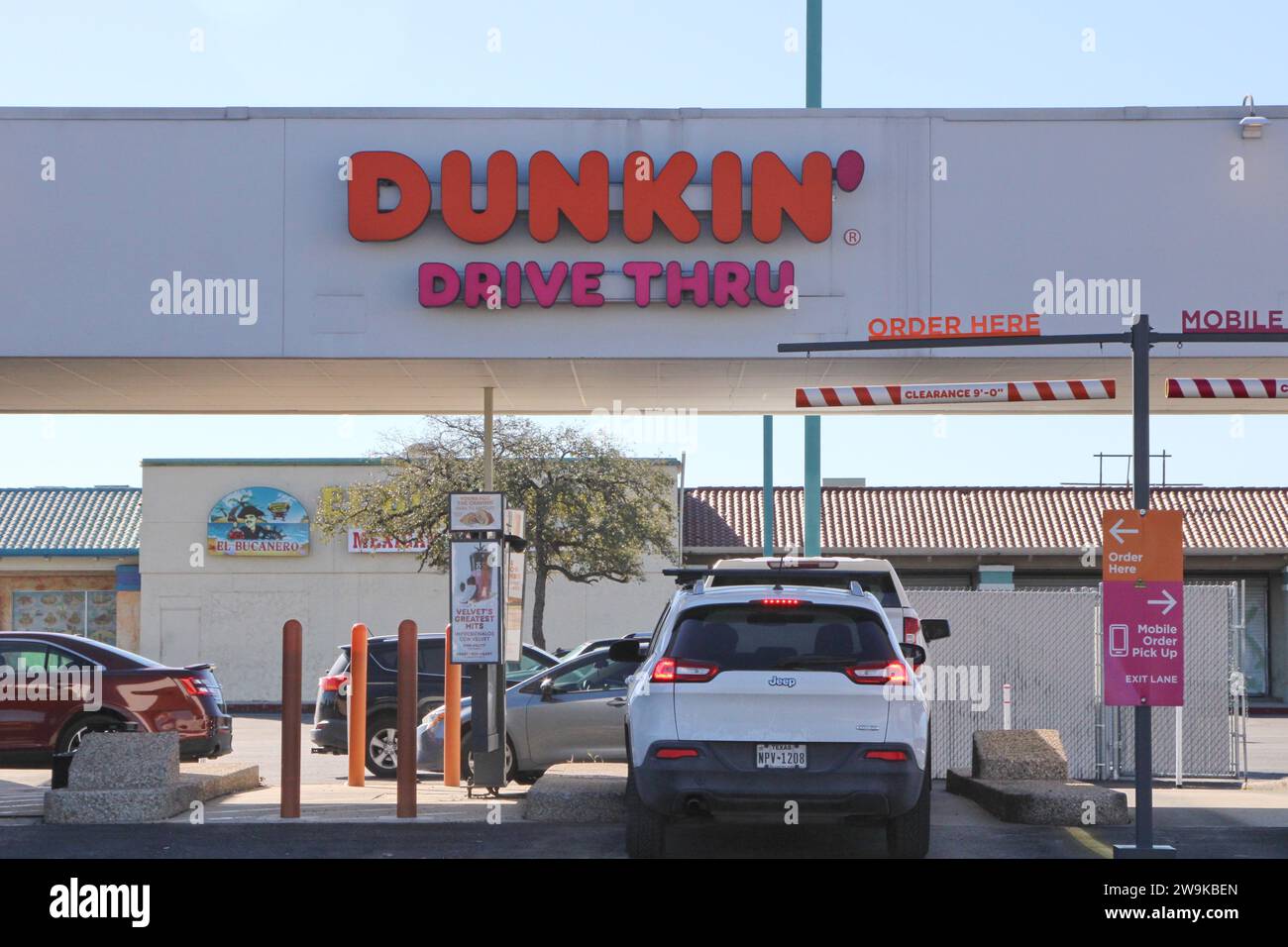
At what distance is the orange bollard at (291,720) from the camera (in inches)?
487

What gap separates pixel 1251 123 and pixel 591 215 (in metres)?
5.80

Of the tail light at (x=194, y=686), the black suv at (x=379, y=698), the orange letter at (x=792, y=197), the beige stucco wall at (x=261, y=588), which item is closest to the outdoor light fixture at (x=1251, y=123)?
the orange letter at (x=792, y=197)

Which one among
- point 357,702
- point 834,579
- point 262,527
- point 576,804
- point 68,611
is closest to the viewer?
point 576,804

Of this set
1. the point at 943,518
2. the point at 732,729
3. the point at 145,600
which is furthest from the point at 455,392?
the point at 943,518

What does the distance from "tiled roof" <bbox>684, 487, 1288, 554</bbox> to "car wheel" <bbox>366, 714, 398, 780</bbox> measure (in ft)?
75.1

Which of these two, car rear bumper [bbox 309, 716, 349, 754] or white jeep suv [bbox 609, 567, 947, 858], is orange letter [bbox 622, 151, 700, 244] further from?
car rear bumper [bbox 309, 716, 349, 754]

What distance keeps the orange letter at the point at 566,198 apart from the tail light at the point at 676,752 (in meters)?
6.01

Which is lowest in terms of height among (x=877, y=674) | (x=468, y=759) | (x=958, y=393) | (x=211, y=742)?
(x=468, y=759)

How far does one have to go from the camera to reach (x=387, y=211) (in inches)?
562

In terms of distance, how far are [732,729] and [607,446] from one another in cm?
2405

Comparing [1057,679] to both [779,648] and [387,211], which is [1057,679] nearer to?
[387,211]

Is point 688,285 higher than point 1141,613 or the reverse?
higher

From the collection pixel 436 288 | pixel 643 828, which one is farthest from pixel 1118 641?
pixel 436 288

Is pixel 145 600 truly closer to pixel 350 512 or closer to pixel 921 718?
pixel 350 512
